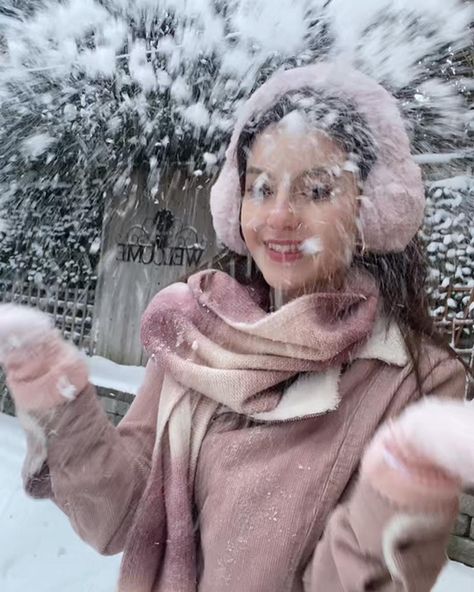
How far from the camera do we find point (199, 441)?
0.93 metres

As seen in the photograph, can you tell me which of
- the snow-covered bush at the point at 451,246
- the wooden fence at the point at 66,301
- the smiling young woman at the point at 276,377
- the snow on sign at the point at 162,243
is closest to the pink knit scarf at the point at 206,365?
the smiling young woman at the point at 276,377

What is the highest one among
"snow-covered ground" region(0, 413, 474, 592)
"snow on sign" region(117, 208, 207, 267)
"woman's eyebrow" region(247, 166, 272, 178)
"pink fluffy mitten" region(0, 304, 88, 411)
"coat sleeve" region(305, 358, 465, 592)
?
"woman's eyebrow" region(247, 166, 272, 178)

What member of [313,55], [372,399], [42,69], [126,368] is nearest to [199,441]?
[372,399]

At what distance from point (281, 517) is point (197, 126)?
5.52ft

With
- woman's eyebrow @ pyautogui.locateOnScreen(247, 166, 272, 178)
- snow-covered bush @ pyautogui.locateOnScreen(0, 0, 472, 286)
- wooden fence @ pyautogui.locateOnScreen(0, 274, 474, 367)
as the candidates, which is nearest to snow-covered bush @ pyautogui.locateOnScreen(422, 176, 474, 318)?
snow-covered bush @ pyautogui.locateOnScreen(0, 0, 472, 286)

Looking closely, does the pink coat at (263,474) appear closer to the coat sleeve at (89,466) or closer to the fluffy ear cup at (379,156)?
the coat sleeve at (89,466)

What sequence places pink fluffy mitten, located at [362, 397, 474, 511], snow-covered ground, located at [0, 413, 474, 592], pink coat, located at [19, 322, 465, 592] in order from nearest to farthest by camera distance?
pink fluffy mitten, located at [362, 397, 474, 511] < pink coat, located at [19, 322, 465, 592] < snow-covered ground, located at [0, 413, 474, 592]

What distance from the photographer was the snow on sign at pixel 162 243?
121 inches

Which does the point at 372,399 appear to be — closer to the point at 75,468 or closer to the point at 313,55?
the point at 75,468

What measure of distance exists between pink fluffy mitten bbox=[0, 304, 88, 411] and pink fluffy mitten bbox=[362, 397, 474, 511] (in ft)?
1.54

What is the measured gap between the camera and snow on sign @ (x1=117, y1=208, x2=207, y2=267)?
10.1 feet

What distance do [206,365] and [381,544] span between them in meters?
0.40

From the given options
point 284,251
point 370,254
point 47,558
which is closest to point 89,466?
point 284,251

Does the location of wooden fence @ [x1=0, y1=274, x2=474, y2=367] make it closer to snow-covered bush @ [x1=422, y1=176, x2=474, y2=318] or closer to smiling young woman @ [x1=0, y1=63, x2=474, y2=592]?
snow-covered bush @ [x1=422, y1=176, x2=474, y2=318]
